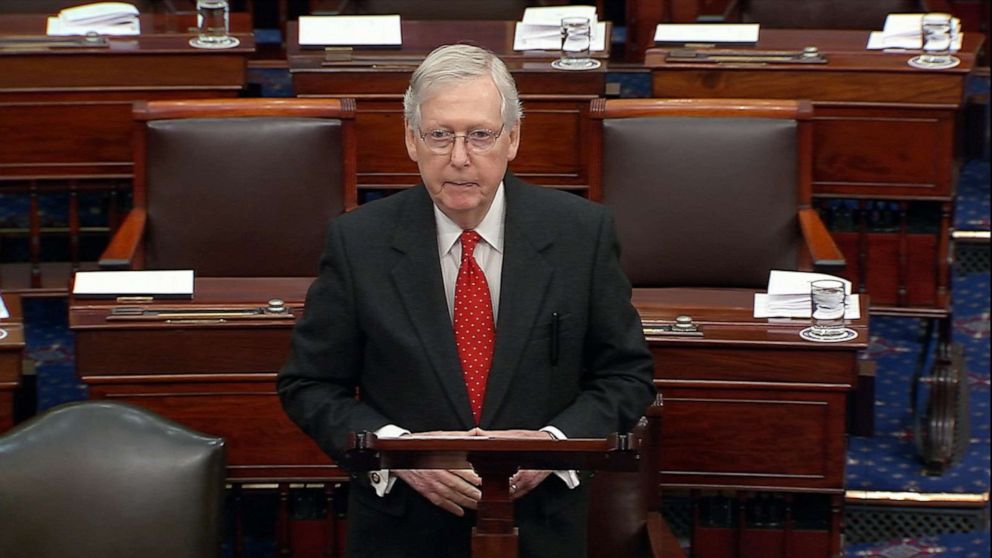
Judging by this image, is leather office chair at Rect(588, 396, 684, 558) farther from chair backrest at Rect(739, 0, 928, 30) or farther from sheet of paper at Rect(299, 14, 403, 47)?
chair backrest at Rect(739, 0, 928, 30)

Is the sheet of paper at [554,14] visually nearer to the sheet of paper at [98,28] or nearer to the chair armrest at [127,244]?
the sheet of paper at [98,28]

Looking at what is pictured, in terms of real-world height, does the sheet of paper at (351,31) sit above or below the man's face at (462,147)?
above

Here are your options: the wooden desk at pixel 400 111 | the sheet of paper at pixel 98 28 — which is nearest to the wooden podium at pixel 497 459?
the wooden desk at pixel 400 111

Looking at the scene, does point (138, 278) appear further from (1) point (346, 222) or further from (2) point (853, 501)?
(2) point (853, 501)

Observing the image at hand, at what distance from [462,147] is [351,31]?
171 cm

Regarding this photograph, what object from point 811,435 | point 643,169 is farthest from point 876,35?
point 811,435

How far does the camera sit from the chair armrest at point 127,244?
8.68 feet

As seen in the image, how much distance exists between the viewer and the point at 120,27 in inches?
130

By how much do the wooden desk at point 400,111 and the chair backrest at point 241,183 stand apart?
29cm

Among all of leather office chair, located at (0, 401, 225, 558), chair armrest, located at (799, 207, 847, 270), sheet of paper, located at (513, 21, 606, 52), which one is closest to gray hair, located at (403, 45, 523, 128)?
leather office chair, located at (0, 401, 225, 558)

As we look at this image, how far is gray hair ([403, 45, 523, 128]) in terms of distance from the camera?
1624mm

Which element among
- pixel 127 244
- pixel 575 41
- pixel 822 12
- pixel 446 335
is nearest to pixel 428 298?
pixel 446 335

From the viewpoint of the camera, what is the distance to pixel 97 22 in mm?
3295

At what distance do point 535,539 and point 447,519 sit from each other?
9cm
